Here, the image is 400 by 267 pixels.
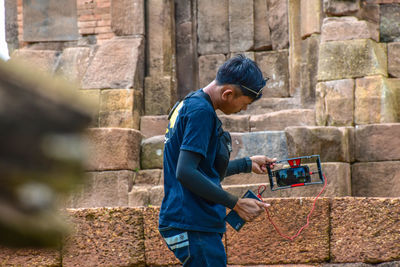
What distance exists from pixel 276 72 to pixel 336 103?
2038 millimetres

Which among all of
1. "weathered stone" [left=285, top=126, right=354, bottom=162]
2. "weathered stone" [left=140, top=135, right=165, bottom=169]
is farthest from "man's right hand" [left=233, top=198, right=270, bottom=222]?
"weathered stone" [left=140, top=135, right=165, bottom=169]

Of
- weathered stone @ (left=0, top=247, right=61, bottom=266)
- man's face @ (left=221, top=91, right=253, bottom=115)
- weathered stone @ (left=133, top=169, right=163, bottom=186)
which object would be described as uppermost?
man's face @ (left=221, top=91, right=253, bottom=115)

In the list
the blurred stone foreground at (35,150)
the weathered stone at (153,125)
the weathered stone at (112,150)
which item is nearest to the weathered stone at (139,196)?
the weathered stone at (112,150)

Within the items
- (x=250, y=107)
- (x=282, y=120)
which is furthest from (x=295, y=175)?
(x=250, y=107)

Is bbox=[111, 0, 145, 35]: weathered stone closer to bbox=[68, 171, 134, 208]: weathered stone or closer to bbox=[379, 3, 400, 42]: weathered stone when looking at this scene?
bbox=[68, 171, 134, 208]: weathered stone

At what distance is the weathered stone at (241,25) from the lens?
9.14 metres

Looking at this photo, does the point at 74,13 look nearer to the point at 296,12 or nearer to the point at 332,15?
the point at 296,12

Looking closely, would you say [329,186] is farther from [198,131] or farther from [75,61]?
[75,61]

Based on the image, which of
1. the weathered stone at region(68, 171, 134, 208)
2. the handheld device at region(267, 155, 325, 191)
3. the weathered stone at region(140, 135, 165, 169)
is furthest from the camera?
the weathered stone at region(140, 135, 165, 169)

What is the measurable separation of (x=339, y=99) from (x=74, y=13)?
4.59 m

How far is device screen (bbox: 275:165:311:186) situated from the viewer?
3.49 meters

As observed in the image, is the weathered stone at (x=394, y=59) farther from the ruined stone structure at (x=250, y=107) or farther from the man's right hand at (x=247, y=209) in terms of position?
the man's right hand at (x=247, y=209)

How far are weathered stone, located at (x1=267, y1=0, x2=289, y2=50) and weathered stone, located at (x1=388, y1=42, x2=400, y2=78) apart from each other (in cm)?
179

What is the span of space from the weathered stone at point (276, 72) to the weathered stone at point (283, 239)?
4.45 meters
